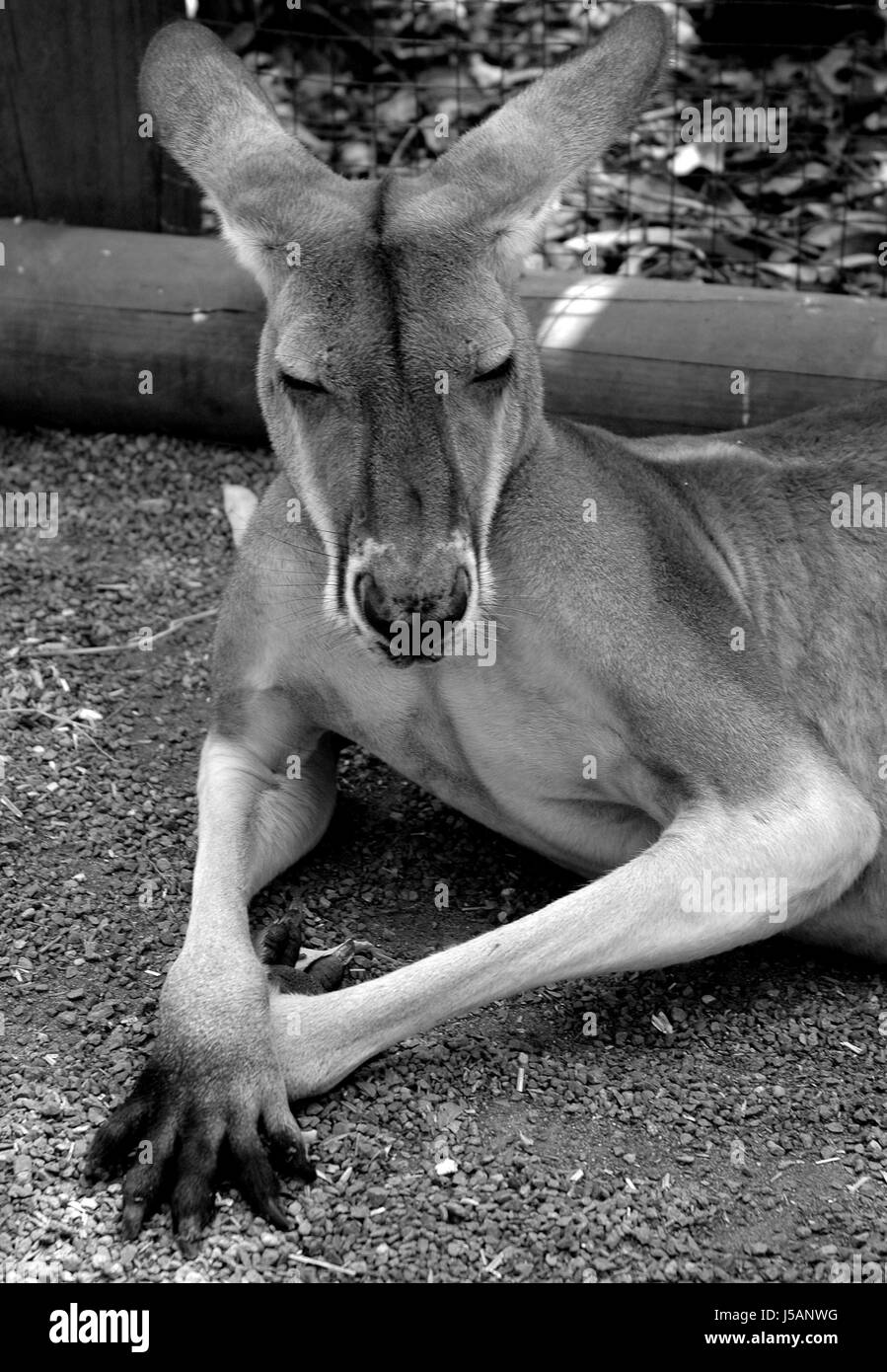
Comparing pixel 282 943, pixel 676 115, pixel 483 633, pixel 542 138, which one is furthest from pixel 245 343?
pixel 282 943

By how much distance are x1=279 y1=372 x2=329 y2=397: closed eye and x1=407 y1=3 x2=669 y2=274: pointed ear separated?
357 mm

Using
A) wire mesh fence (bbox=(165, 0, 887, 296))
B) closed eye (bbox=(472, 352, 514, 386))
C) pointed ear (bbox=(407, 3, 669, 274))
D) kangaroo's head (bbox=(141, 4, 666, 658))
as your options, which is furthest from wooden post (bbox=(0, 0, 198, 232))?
closed eye (bbox=(472, 352, 514, 386))

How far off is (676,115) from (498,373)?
377 cm

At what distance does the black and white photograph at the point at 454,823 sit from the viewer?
101 inches

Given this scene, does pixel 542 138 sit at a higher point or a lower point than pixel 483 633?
higher

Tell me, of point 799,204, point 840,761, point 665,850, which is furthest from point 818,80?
point 665,850

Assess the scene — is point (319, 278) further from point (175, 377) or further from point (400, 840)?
point (175, 377)

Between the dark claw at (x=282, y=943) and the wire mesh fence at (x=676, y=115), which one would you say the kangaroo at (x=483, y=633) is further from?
the wire mesh fence at (x=676, y=115)

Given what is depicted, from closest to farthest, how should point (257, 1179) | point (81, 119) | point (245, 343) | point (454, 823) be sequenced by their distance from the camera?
1. point (257, 1179)
2. point (454, 823)
3. point (245, 343)
4. point (81, 119)

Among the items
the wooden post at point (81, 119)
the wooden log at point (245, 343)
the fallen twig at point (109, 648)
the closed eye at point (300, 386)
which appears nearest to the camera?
the closed eye at point (300, 386)

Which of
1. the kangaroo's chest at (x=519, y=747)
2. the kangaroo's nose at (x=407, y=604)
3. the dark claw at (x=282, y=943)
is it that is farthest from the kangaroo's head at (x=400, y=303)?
the dark claw at (x=282, y=943)

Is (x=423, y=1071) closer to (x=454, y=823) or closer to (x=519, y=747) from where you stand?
(x=519, y=747)

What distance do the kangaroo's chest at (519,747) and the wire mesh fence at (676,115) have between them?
2.77 metres

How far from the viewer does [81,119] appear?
498 centimetres
